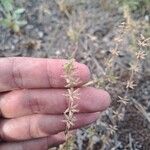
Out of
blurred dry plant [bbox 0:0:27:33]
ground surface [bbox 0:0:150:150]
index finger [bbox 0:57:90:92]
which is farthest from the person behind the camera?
blurred dry plant [bbox 0:0:27:33]

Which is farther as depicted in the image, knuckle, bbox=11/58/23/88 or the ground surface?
the ground surface

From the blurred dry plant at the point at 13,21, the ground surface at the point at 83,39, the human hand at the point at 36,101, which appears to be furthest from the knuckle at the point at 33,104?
the blurred dry plant at the point at 13,21

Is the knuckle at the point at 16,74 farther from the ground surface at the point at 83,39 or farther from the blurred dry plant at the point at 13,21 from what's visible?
the blurred dry plant at the point at 13,21

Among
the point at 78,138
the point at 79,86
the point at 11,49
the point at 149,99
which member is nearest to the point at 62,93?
the point at 79,86

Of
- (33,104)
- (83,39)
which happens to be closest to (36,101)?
(33,104)

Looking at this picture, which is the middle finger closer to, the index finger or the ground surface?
the index finger

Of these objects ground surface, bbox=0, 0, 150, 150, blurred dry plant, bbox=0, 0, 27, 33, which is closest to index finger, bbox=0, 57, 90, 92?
ground surface, bbox=0, 0, 150, 150

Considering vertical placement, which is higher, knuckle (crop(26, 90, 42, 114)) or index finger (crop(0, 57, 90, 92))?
index finger (crop(0, 57, 90, 92))

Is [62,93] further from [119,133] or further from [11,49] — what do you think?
[11,49]

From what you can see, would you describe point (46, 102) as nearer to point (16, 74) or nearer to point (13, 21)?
point (16, 74)
